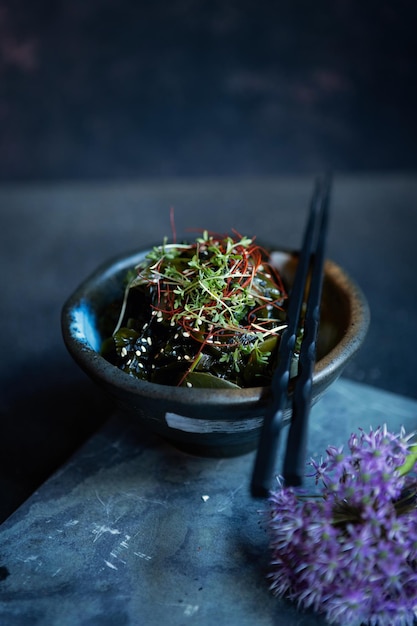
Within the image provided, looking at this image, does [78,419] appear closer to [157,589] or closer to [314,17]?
[157,589]

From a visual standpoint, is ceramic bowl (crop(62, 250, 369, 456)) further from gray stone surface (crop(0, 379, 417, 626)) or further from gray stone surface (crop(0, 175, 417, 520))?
gray stone surface (crop(0, 175, 417, 520))

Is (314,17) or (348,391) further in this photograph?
(314,17)

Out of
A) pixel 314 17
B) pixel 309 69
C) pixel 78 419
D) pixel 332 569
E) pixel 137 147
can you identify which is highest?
pixel 314 17

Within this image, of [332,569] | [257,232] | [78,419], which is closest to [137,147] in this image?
[257,232]

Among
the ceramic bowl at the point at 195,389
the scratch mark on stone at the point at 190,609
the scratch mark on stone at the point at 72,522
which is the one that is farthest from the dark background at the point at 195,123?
the scratch mark on stone at the point at 190,609

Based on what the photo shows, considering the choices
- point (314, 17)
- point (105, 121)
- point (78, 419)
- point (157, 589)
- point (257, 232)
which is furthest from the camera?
point (105, 121)

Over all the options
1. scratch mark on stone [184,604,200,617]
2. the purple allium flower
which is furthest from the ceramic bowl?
scratch mark on stone [184,604,200,617]

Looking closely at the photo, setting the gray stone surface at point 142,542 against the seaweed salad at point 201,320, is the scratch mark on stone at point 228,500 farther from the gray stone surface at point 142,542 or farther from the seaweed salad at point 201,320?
the seaweed salad at point 201,320
